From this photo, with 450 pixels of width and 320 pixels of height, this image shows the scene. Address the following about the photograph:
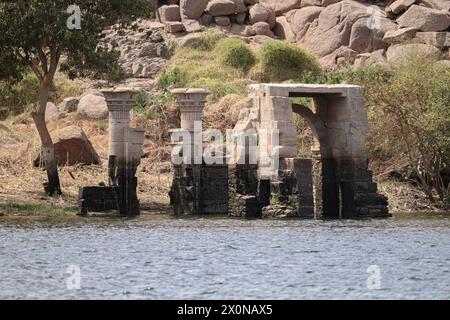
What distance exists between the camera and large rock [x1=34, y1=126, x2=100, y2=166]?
5962 cm

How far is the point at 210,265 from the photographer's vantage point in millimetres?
40688

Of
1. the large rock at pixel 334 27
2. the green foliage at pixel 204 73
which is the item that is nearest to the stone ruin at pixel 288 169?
the green foliage at pixel 204 73

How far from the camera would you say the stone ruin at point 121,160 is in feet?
180

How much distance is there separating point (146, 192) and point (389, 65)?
1410cm

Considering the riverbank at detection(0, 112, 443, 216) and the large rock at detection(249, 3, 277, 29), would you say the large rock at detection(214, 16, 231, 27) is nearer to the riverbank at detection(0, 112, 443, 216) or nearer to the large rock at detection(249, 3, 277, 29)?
the large rock at detection(249, 3, 277, 29)

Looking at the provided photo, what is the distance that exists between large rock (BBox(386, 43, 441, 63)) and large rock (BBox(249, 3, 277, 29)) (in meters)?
9.05

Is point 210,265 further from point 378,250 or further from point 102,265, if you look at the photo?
point 378,250

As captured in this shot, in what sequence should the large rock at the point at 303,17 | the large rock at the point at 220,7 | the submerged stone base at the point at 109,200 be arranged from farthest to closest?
the large rock at the point at 303,17, the large rock at the point at 220,7, the submerged stone base at the point at 109,200

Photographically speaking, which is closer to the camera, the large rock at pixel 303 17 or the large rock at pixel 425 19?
the large rock at pixel 425 19

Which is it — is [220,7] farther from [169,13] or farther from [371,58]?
[371,58]

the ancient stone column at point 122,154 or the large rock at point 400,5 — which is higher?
the large rock at point 400,5

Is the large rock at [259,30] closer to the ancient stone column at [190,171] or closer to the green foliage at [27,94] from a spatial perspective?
the green foliage at [27,94]

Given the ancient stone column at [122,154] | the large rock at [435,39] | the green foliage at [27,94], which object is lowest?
the ancient stone column at [122,154]

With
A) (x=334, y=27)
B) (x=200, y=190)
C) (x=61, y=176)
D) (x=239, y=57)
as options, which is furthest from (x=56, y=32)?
(x=334, y=27)
